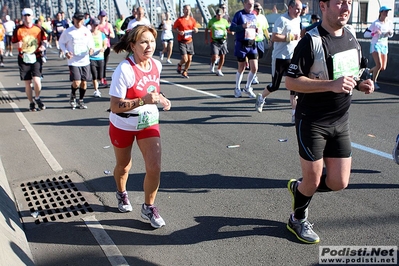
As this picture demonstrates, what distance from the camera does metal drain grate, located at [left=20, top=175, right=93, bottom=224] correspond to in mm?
4840

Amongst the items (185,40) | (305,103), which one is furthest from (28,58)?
(305,103)

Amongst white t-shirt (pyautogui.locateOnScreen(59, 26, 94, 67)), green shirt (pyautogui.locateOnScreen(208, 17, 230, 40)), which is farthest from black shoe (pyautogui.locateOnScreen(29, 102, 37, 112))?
green shirt (pyautogui.locateOnScreen(208, 17, 230, 40))

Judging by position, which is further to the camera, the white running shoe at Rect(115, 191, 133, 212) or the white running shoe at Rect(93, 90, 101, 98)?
the white running shoe at Rect(93, 90, 101, 98)

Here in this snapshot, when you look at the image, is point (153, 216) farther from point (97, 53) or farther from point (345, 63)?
point (97, 53)

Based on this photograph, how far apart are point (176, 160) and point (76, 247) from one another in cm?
247

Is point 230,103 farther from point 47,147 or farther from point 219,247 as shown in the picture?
point 219,247

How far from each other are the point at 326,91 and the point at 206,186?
226 centimetres

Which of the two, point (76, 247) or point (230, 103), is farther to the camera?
point (230, 103)

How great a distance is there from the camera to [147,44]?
4.08 metres

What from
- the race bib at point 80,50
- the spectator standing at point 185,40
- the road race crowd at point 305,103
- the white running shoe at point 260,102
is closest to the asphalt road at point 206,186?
the white running shoe at point 260,102

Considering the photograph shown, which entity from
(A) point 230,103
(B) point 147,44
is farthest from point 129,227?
(A) point 230,103

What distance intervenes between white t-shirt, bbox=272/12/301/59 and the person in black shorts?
4358mm

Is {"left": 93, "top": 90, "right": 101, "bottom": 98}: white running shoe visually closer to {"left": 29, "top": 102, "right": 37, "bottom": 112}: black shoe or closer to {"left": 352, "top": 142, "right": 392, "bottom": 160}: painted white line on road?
{"left": 29, "top": 102, "right": 37, "bottom": 112}: black shoe

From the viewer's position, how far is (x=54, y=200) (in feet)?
17.1
